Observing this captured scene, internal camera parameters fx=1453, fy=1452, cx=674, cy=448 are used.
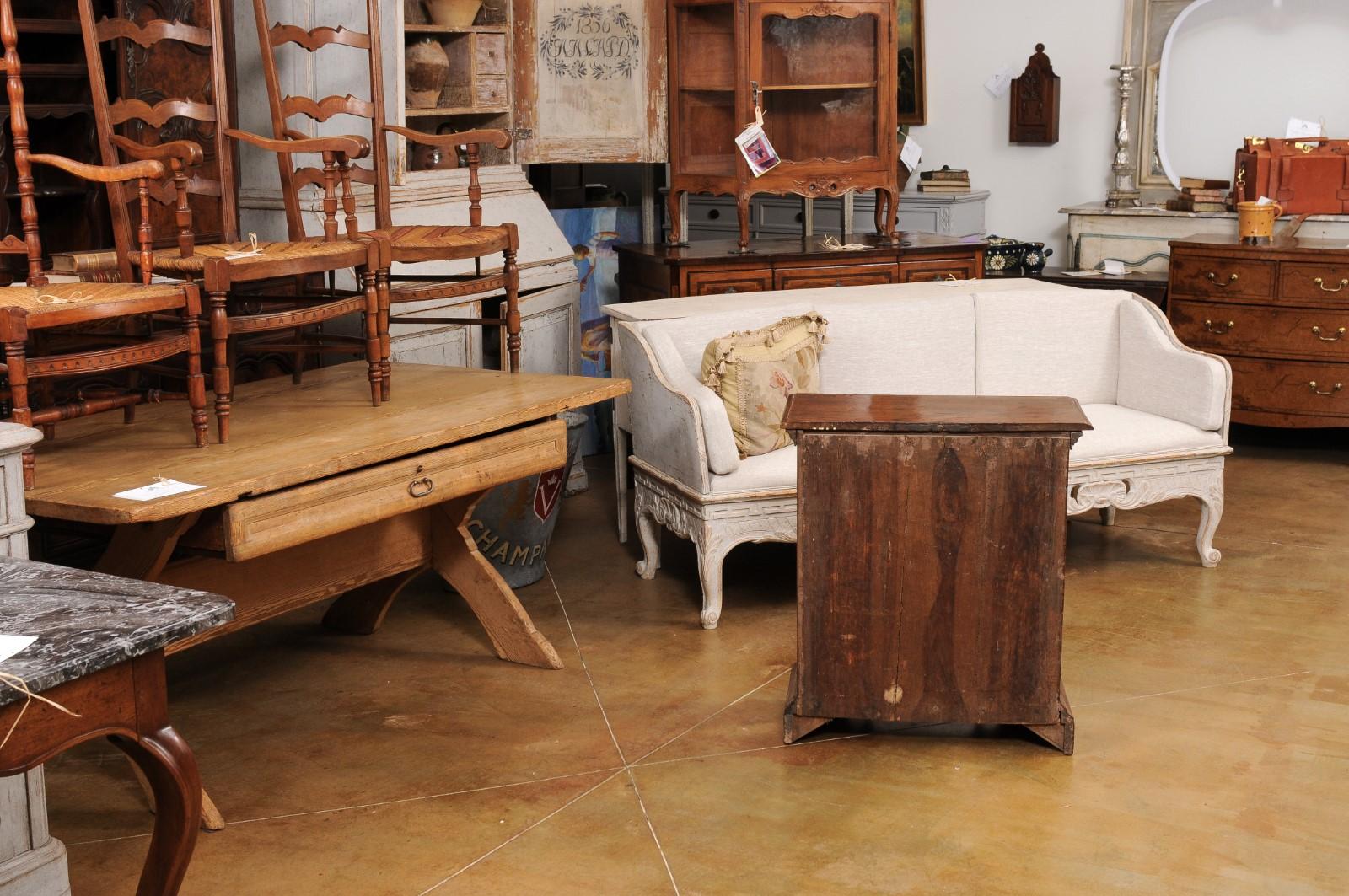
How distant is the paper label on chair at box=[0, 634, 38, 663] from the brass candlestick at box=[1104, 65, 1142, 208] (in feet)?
19.3

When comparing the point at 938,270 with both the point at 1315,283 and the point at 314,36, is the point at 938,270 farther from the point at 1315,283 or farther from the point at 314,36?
the point at 314,36

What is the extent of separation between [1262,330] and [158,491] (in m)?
4.73

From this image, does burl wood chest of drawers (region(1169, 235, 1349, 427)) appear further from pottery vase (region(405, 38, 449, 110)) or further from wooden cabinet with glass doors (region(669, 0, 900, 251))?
pottery vase (region(405, 38, 449, 110))

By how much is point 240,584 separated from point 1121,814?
2.08 metres

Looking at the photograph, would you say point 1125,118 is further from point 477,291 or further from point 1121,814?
point 1121,814

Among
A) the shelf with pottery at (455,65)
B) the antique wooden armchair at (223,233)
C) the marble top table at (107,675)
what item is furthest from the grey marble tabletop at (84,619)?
the shelf with pottery at (455,65)

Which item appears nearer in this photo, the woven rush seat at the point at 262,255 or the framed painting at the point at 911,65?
the woven rush seat at the point at 262,255

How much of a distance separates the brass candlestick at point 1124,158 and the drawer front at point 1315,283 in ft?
3.35

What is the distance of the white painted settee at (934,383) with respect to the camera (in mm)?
4316

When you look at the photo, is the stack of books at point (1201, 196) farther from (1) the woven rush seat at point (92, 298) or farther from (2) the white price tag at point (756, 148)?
(1) the woven rush seat at point (92, 298)

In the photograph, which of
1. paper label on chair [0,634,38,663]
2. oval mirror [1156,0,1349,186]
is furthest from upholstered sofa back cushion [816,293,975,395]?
paper label on chair [0,634,38,663]

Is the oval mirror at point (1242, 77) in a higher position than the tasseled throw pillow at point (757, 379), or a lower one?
higher

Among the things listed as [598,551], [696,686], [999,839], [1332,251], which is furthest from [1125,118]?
[999,839]

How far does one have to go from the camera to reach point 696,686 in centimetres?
386
